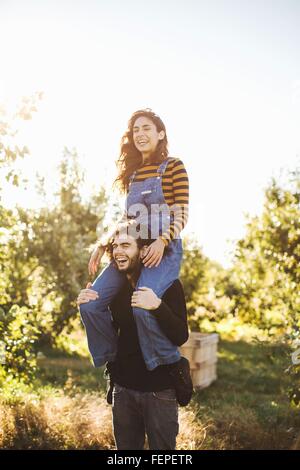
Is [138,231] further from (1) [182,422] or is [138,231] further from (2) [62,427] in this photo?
(2) [62,427]

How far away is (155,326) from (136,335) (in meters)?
0.25

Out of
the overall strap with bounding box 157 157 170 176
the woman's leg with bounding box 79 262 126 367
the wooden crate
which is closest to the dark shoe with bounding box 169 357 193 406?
the woman's leg with bounding box 79 262 126 367

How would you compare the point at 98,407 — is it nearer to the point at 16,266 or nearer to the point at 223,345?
the point at 16,266

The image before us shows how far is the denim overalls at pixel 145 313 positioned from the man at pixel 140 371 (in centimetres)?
4

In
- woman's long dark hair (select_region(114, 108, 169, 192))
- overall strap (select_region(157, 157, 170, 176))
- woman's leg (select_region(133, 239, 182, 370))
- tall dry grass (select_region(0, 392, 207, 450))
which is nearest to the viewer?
woman's leg (select_region(133, 239, 182, 370))

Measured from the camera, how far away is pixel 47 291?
33.7 ft

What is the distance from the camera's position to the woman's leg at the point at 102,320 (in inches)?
113

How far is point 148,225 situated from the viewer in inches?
116

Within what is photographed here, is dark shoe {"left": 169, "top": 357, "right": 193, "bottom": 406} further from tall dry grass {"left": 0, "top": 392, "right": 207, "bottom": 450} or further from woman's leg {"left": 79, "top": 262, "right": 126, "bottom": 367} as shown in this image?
tall dry grass {"left": 0, "top": 392, "right": 207, "bottom": 450}

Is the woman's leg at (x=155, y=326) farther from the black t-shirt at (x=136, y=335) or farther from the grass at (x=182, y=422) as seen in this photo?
the grass at (x=182, y=422)

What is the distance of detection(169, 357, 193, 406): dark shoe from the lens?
2770 mm

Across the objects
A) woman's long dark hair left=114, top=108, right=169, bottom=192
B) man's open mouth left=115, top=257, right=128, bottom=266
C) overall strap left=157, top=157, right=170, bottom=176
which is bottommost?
man's open mouth left=115, top=257, right=128, bottom=266

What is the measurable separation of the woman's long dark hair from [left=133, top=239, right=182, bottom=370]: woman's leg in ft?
2.85

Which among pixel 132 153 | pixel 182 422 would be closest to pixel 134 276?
pixel 132 153
